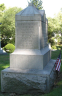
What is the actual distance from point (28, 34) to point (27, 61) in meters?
0.99

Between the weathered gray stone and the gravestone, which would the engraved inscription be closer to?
the gravestone

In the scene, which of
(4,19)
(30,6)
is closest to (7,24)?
(4,19)

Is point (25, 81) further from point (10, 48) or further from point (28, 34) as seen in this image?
point (10, 48)

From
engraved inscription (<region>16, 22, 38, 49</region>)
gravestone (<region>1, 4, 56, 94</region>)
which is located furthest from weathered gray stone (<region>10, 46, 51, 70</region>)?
engraved inscription (<region>16, 22, 38, 49</region>)

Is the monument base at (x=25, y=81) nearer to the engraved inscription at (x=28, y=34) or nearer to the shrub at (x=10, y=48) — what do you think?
the engraved inscription at (x=28, y=34)

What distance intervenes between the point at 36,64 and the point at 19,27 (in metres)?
1.51

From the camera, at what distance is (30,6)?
5762 millimetres

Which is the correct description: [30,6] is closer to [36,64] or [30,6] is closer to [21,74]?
[36,64]

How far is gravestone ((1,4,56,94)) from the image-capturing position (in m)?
4.73

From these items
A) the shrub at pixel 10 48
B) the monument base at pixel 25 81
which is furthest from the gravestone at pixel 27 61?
the shrub at pixel 10 48

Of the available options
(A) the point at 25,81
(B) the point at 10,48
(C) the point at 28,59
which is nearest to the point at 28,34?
(C) the point at 28,59

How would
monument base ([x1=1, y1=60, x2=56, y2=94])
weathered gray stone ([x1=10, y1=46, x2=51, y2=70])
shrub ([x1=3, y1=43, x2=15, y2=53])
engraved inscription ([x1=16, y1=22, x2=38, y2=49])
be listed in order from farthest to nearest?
1. shrub ([x1=3, y1=43, x2=15, y2=53])
2. engraved inscription ([x1=16, y1=22, x2=38, y2=49])
3. weathered gray stone ([x1=10, y1=46, x2=51, y2=70])
4. monument base ([x1=1, y1=60, x2=56, y2=94])

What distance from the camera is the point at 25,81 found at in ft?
15.6

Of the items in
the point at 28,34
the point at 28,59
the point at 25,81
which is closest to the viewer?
the point at 25,81
